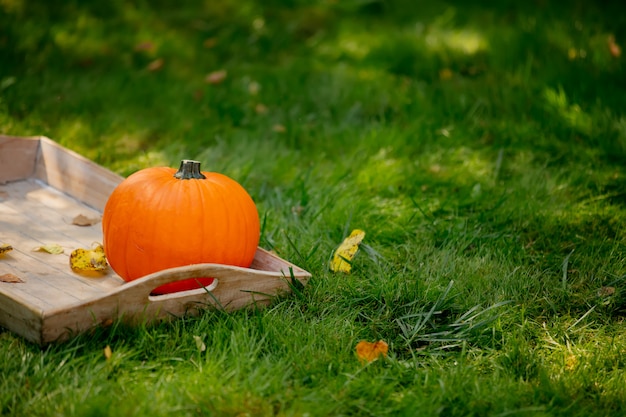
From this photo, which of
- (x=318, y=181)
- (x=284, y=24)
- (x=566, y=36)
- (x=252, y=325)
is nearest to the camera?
(x=252, y=325)

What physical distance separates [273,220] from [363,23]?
2.80 meters

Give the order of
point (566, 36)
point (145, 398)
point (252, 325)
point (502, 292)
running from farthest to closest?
point (566, 36) < point (502, 292) < point (252, 325) < point (145, 398)

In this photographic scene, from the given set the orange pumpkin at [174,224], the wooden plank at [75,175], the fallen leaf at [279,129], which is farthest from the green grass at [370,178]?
the wooden plank at [75,175]

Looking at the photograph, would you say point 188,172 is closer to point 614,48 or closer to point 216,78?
point 216,78

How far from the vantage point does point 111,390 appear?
199 centimetres

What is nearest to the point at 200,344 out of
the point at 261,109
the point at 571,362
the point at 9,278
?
the point at 9,278

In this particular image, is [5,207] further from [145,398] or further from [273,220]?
[145,398]

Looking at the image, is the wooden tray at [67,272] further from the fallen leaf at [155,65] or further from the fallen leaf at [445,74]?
the fallen leaf at [445,74]

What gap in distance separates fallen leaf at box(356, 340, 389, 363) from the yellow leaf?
48cm

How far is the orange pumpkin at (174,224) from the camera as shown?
2377 millimetres

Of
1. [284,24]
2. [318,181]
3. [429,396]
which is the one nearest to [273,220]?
[318,181]

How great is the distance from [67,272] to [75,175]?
2.34 feet

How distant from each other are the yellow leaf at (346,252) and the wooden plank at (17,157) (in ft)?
4.97

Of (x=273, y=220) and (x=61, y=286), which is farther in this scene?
(x=273, y=220)
